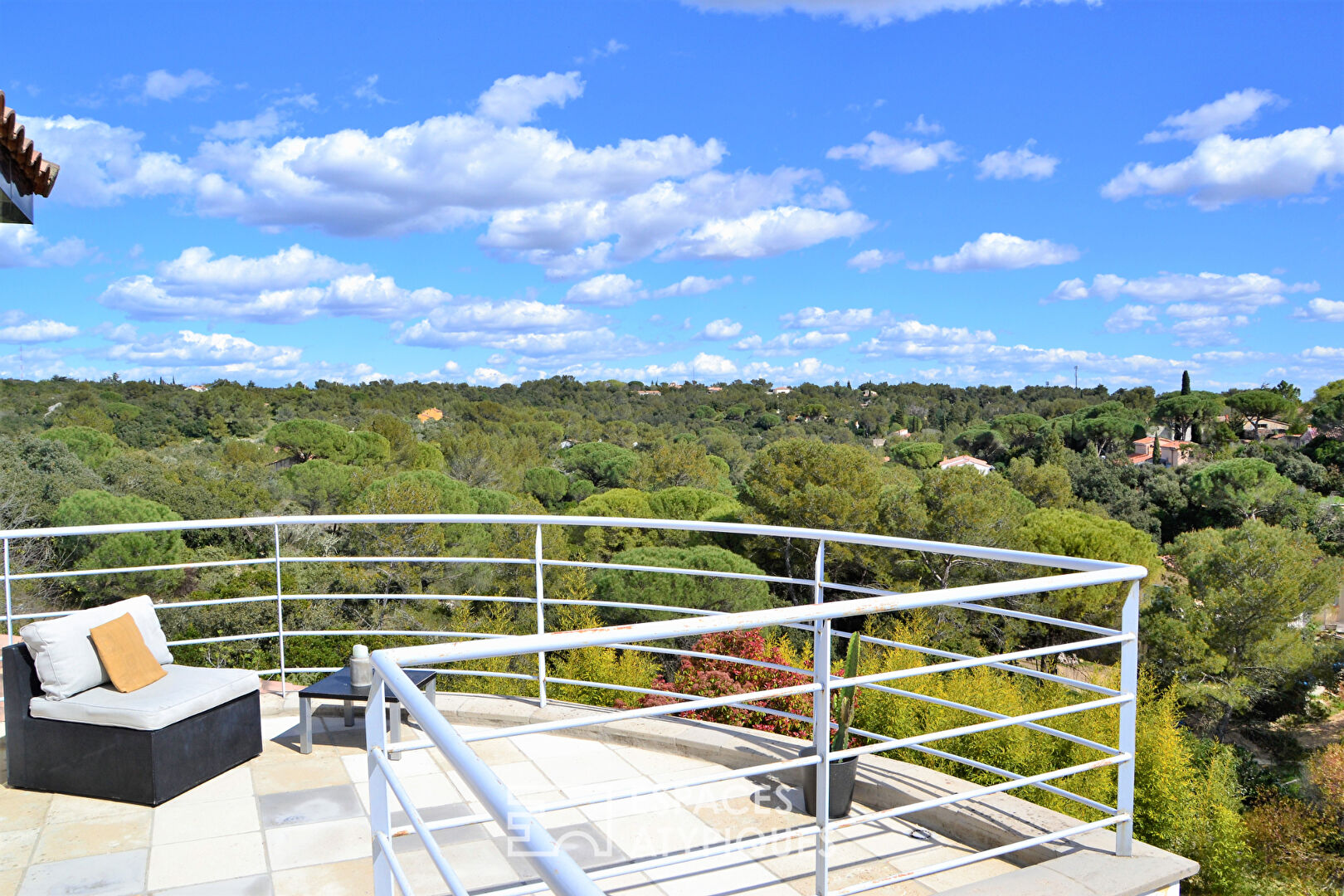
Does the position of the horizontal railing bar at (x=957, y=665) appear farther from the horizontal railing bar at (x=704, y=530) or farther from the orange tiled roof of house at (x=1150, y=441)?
the orange tiled roof of house at (x=1150, y=441)

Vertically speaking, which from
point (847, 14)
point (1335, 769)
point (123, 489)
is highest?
point (847, 14)

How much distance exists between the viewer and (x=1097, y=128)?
20.1 meters

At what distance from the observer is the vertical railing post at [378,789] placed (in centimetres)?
150

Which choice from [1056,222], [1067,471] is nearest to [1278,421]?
[1067,471]

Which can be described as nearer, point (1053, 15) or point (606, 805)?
point (606, 805)

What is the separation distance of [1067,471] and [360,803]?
42752 millimetres

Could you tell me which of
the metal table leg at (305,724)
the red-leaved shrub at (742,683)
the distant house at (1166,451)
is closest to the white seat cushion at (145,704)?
the metal table leg at (305,724)

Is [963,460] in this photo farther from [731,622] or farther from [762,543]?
[731,622]

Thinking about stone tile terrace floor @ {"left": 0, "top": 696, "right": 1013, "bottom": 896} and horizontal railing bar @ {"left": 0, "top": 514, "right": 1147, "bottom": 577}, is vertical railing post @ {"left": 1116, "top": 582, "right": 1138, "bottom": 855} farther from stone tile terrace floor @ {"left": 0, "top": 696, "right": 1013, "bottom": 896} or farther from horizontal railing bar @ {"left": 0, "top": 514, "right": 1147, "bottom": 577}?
stone tile terrace floor @ {"left": 0, "top": 696, "right": 1013, "bottom": 896}

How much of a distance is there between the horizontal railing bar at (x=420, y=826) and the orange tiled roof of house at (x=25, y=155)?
508 centimetres

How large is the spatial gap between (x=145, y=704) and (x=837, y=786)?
8.39 feet

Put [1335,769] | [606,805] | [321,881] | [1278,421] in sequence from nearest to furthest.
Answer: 1. [321,881]
2. [606,805]
3. [1335,769]
4. [1278,421]

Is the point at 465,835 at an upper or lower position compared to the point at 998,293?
lower

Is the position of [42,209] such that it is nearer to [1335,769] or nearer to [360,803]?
[360,803]
